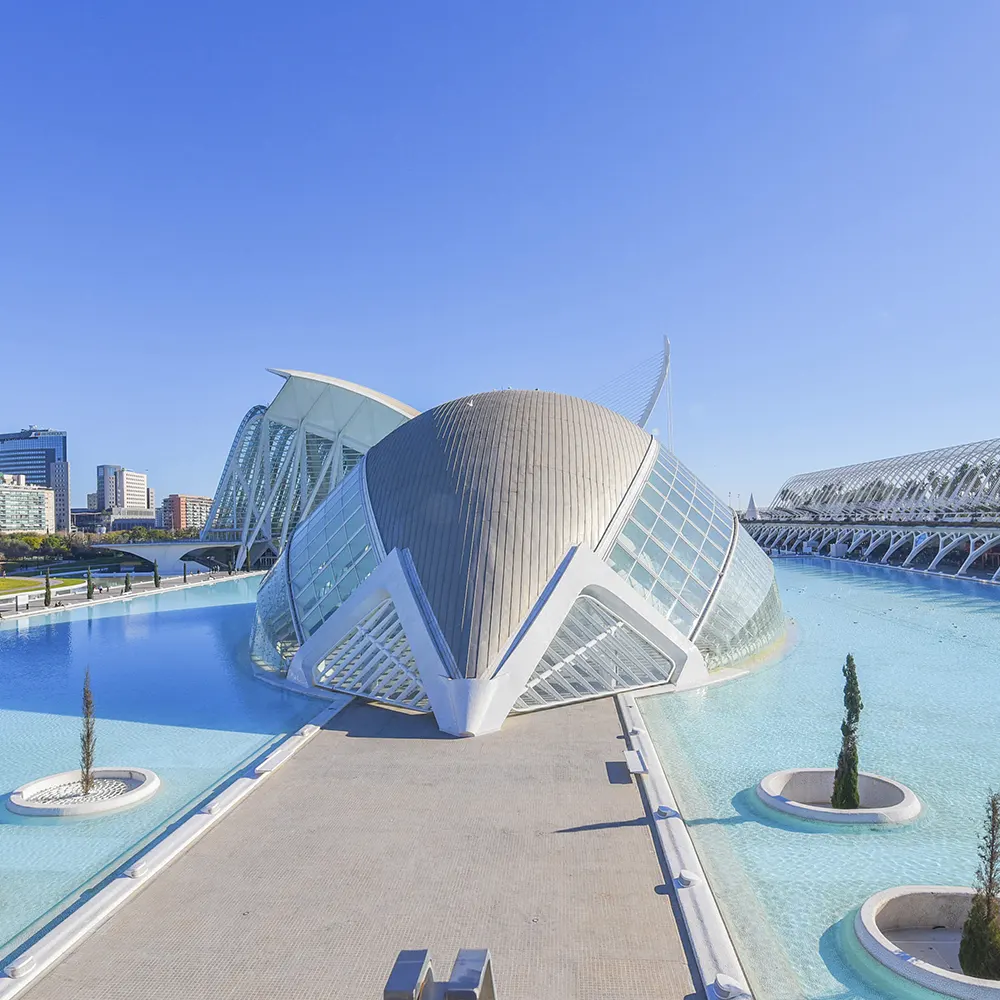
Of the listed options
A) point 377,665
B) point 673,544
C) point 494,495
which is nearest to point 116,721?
point 377,665

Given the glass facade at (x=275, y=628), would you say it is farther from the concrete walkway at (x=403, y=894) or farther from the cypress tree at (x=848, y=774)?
the cypress tree at (x=848, y=774)

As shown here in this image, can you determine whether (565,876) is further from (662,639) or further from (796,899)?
(662,639)

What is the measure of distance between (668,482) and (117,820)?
14.6m

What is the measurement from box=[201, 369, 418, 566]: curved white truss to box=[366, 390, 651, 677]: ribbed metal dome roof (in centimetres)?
2909

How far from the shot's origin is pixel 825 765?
1155 centimetres

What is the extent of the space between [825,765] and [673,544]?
716 cm

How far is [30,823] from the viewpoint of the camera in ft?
33.2

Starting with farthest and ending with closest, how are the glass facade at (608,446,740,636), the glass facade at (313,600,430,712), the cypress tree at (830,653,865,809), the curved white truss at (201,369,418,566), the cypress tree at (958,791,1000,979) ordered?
the curved white truss at (201,369,418,566) → the glass facade at (608,446,740,636) → the glass facade at (313,600,430,712) → the cypress tree at (830,653,865,809) → the cypress tree at (958,791,1000,979)

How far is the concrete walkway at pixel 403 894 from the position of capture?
20.3 ft

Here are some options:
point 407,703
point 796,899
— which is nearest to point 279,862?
point 796,899

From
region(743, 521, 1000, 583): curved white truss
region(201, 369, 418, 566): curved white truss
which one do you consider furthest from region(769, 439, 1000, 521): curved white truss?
region(201, 369, 418, 566): curved white truss

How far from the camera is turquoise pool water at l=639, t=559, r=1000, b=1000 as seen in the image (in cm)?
686

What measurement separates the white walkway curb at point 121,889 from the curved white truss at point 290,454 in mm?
38037

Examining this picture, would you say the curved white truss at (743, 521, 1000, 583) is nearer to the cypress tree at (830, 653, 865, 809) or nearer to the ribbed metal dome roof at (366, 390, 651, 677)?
the ribbed metal dome roof at (366, 390, 651, 677)
